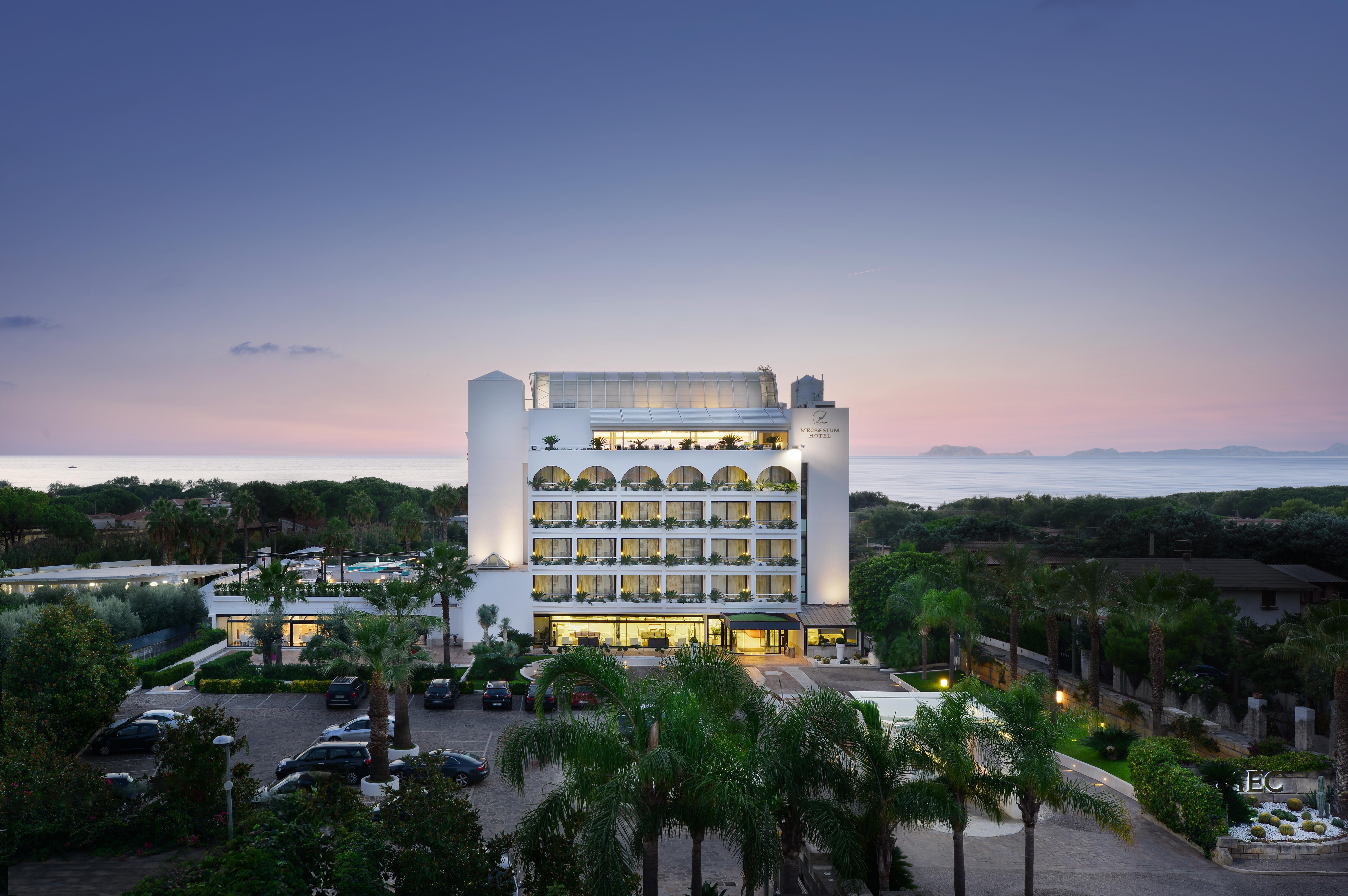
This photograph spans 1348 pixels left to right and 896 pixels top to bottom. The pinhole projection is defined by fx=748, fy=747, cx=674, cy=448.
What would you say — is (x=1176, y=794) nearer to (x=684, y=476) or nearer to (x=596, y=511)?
(x=684, y=476)

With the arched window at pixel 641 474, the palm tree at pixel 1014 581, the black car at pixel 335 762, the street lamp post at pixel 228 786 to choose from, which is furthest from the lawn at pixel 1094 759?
the arched window at pixel 641 474

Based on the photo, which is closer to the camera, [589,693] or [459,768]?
[589,693]

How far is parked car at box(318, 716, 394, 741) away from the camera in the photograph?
90.5 ft

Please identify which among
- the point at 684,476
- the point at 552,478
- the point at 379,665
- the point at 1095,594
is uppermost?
the point at 684,476

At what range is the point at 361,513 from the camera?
8612cm

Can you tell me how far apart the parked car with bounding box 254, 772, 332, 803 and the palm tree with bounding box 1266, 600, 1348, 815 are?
2814 cm

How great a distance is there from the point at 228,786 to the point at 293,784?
172 inches

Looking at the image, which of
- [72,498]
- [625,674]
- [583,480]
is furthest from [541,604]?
[72,498]

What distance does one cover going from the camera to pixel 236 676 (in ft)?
124

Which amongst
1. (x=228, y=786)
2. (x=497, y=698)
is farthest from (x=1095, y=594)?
(x=228, y=786)

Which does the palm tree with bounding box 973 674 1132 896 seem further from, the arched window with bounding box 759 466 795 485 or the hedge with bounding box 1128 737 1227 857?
the arched window with bounding box 759 466 795 485

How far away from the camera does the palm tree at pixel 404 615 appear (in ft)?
90.7

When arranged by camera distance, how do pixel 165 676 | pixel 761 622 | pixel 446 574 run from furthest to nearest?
pixel 761 622
pixel 446 574
pixel 165 676

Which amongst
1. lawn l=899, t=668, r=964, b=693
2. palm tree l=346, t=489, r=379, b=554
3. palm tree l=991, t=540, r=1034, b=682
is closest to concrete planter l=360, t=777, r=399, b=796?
lawn l=899, t=668, r=964, b=693
